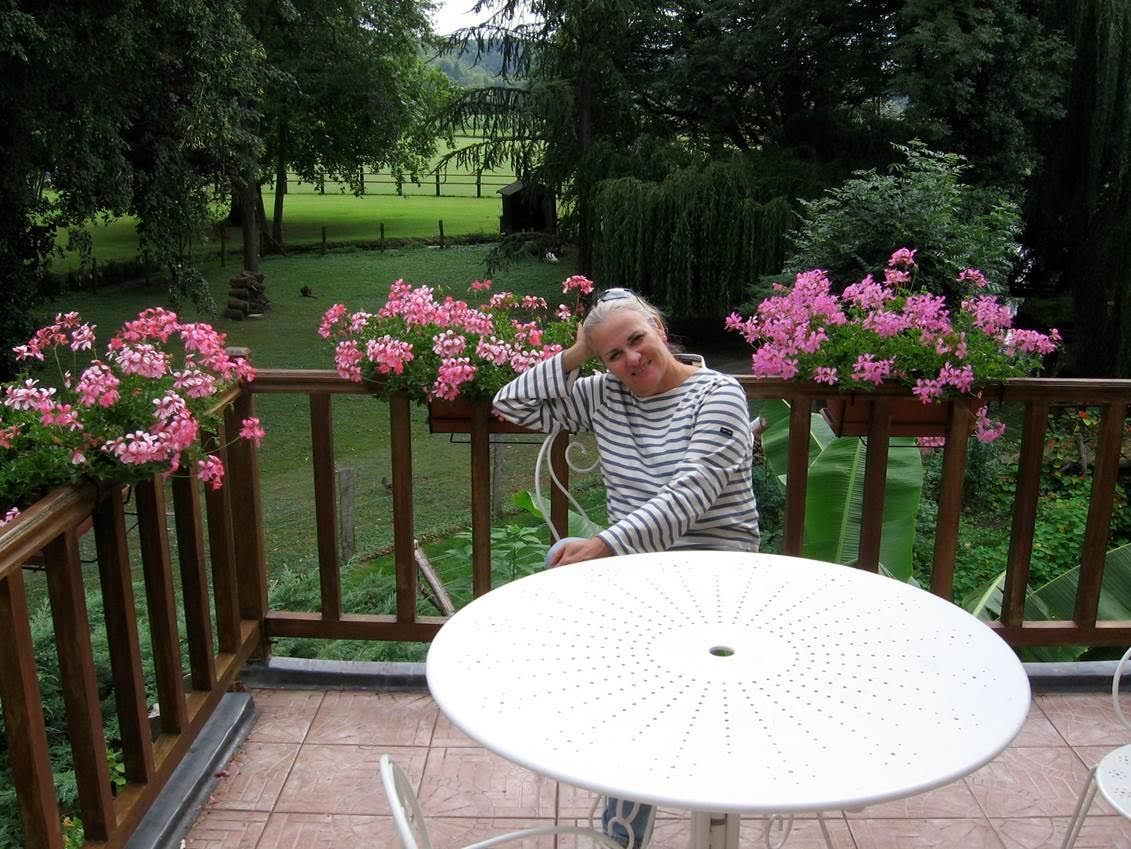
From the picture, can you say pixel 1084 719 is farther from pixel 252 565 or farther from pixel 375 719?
pixel 252 565

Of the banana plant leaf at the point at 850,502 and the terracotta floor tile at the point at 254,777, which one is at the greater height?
the banana plant leaf at the point at 850,502

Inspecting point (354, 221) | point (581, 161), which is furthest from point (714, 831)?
point (354, 221)

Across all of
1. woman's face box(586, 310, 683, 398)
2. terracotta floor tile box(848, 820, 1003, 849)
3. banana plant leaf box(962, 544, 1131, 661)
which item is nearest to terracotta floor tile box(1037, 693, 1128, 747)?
terracotta floor tile box(848, 820, 1003, 849)

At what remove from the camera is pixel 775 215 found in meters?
12.5

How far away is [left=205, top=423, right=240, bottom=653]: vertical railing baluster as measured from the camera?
2471 millimetres

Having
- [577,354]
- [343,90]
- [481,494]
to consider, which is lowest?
[481,494]

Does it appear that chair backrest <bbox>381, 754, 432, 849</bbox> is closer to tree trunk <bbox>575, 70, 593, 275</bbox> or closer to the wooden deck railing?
the wooden deck railing

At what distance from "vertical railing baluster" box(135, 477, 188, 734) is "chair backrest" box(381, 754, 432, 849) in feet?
3.33

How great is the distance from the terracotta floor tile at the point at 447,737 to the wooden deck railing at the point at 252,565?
11.6 inches

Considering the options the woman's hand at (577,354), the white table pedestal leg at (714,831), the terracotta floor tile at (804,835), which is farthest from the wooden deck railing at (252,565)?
the white table pedestal leg at (714,831)

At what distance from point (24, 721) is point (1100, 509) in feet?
8.00

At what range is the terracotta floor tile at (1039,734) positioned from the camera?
2420 mm

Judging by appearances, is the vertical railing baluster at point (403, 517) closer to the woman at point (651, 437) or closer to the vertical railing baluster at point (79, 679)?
the woman at point (651, 437)

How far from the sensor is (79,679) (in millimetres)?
1770
